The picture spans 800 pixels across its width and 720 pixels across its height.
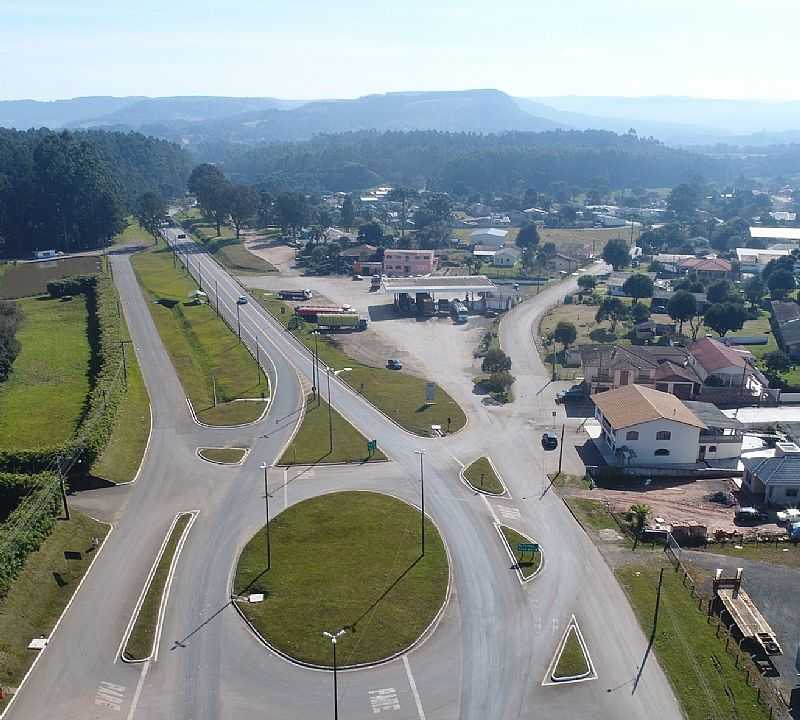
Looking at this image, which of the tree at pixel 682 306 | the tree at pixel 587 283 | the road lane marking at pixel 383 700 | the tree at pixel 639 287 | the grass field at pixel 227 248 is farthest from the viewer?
the grass field at pixel 227 248

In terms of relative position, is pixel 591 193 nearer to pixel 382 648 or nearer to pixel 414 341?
pixel 414 341

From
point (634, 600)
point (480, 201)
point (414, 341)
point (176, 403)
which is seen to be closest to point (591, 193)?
point (480, 201)

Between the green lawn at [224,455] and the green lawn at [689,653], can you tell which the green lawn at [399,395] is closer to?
the green lawn at [224,455]

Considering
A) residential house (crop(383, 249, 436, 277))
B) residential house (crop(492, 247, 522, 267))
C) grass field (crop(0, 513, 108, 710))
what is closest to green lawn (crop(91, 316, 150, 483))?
grass field (crop(0, 513, 108, 710))

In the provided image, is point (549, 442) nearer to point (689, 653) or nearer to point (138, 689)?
point (689, 653)

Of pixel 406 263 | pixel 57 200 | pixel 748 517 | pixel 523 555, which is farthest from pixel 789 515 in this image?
pixel 57 200

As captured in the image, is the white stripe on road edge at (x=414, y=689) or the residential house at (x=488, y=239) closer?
the white stripe on road edge at (x=414, y=689)

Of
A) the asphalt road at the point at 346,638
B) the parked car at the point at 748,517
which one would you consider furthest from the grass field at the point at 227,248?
the parked car at the point at 748,517
